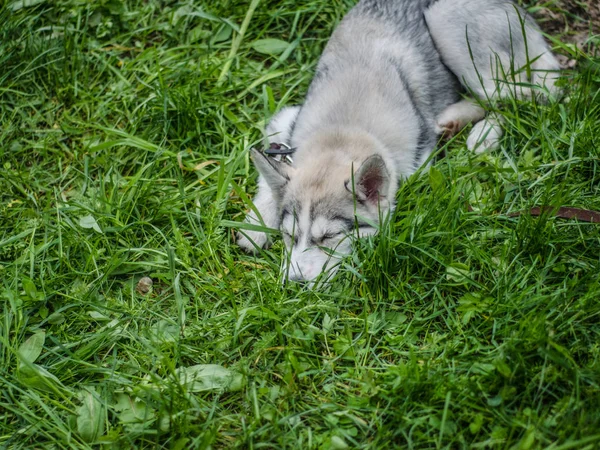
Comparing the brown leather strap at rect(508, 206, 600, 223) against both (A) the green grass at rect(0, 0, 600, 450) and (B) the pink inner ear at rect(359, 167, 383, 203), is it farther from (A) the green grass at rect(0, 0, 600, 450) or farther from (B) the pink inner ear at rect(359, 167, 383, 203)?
(B) the pink inner ear at rect(359, 167, 383, 203)

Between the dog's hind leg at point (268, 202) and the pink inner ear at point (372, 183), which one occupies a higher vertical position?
the pink inner ear at point (372, 183)

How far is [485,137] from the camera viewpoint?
13.4 feet

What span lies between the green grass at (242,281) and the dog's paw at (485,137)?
0.07 metres

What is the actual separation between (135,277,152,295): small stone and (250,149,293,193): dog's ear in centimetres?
92

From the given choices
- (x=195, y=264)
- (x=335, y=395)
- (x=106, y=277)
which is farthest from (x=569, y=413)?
(x=106, y=277)

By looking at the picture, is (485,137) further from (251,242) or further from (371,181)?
(251,242)

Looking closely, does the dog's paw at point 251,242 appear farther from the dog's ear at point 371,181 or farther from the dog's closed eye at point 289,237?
the dog's ear at point 371,181

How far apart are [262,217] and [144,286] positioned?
33.3 inches

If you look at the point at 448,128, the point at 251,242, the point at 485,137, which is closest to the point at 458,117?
the point at 448,128

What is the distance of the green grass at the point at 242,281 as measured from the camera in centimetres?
286

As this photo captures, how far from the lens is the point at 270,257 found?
386cm

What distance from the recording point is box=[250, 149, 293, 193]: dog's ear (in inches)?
143

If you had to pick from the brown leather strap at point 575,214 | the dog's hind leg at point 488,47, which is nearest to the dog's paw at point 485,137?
the dog's hind leg at point 488,47

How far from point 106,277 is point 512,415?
2.31 meters
